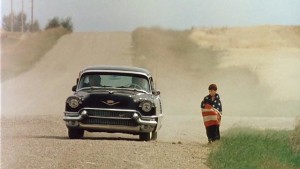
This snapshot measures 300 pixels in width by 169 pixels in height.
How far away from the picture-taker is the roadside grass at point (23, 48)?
5999 centimetres

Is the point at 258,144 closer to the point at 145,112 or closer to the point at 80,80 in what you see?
the point at 145,112

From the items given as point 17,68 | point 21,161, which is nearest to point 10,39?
point 17,68

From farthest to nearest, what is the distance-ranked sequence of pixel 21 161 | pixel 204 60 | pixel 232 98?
pixel 204 60
pixel 232 98
pixel 21 161

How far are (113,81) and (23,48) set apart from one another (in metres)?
50.1

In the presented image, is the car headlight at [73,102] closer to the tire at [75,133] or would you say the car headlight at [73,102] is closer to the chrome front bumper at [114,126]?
the chrome front bumper at [114,126]

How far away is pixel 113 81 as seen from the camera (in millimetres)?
18812

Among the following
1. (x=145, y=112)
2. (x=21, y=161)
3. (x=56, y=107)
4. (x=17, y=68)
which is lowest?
(x=21, y=161)

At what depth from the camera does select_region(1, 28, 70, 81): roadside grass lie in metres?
60.0

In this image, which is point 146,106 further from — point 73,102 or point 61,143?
point 61,143

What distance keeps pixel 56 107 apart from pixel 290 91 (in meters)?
23.2

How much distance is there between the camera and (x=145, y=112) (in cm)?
1758

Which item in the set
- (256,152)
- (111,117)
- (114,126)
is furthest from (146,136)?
(256,152)

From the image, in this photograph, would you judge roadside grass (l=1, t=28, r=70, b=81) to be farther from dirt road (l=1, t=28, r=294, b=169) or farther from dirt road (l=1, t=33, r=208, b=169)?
dirt road (l=1, t=33, r=208, b=169)

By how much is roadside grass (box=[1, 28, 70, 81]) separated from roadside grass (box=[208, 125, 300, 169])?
35.8 metres
